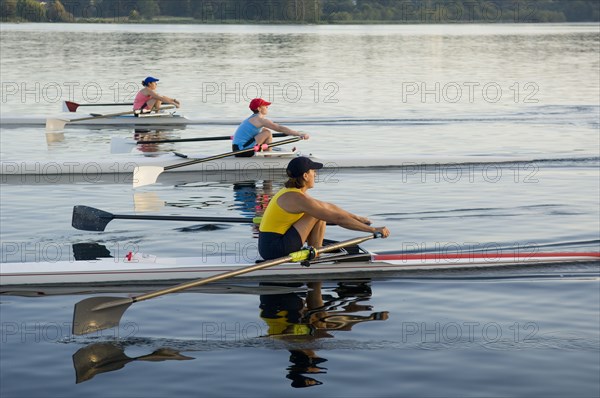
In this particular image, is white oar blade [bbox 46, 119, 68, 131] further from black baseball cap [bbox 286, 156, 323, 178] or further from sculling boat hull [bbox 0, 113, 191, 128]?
black baseball cap [bbox 286, 156, 323, 178]

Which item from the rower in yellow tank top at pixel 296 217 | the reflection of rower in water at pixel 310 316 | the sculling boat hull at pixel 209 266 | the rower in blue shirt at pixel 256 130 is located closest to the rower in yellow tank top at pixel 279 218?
the rower in yellow tank top at pixel 296 217

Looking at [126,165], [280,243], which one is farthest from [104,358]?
[126,165]

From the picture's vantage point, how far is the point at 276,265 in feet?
35.2

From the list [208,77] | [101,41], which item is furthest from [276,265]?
[101,41]

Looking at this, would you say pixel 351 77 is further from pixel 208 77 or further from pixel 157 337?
pixel 157 337

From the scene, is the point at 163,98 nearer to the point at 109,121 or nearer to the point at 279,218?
the point at 109,121

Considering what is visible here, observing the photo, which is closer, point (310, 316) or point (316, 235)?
point (310, 316)

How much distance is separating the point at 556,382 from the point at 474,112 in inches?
959

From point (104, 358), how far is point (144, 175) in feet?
28.6

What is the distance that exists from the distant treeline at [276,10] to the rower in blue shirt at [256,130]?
9016 cm

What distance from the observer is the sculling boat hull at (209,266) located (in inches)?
431

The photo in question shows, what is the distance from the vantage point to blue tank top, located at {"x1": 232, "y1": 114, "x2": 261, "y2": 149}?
743 inches

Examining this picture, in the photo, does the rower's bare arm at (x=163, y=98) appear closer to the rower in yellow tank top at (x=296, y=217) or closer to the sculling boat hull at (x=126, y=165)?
the sculling boat hull at (x=126, y=165)

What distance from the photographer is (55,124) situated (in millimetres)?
24828
